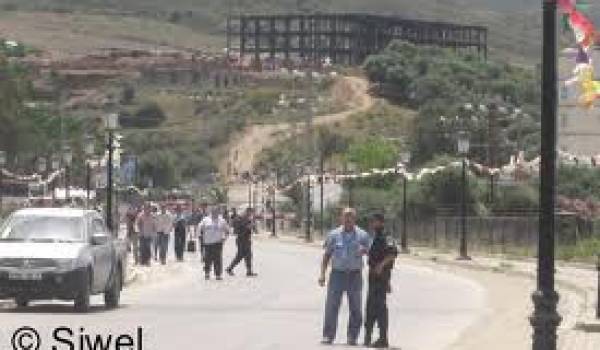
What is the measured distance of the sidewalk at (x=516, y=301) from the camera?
74.1ft

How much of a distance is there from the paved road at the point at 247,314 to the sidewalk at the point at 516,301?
0.47 m

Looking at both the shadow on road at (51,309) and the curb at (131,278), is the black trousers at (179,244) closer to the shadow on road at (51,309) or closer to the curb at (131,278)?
the curb at (131,278)

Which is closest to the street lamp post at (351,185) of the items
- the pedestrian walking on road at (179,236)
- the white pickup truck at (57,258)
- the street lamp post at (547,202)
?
the pedestrian walking on road at (179,236)

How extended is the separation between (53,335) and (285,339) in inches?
128

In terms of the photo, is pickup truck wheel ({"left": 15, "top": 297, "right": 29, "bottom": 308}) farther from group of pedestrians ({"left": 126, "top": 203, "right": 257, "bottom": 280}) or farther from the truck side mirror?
group of pedestrians ({"left": 126, "top": 203, "right": 257, "bottom": 280})

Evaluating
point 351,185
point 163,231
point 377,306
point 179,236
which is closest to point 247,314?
point 377,306

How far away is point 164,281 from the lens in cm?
3888

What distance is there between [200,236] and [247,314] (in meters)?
15.0

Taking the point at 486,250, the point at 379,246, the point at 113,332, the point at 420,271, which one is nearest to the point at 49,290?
the point at 113,332

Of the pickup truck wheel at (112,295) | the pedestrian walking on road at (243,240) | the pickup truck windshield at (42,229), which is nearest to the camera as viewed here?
the pickup truck windshield at (42,229)

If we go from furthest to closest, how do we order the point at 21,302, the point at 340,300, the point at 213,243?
1. the point at 213,243
2. the point at 21,302
3. the point at 340,300

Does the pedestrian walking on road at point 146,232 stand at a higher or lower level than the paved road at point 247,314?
higher

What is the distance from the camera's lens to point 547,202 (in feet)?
48.9

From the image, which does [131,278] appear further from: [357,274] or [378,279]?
[378,279]
